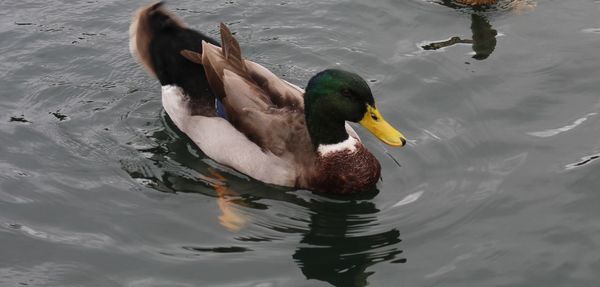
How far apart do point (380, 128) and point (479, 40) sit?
3.18m

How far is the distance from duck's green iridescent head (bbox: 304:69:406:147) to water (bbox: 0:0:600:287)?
0.56 meters

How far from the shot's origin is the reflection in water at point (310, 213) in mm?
6500

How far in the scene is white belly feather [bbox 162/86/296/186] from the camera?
7.43 metres

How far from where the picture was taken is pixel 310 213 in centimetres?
714

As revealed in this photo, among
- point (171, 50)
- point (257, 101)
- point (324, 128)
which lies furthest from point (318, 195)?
point (171, 50)

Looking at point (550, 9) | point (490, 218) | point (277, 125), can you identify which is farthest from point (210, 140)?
point (550, 9)

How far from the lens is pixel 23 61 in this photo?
9.67 meters

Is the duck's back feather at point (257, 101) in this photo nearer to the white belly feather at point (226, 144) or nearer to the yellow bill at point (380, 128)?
the white belly feather at point (226, 144)

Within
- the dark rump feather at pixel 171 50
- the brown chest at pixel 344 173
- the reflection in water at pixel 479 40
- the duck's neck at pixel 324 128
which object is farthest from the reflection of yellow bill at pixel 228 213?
the reflection in water at pixel 479 40

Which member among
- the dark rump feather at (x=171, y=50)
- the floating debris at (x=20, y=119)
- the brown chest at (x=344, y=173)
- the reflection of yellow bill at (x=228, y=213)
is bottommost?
→ the reflection of yellow bill at (x=228, y=213)

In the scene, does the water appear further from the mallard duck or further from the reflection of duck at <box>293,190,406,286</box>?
the mallard duck

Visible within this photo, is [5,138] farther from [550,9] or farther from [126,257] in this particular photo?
[550,9]

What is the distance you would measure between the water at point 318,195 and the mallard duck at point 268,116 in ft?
0.58

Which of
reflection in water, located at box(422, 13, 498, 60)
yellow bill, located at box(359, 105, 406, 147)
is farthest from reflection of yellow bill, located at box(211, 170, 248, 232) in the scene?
reflection in water, located at box(422, 13, 498, 60)
